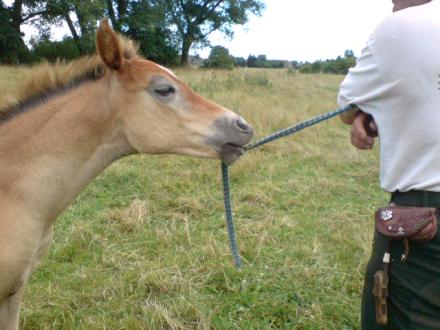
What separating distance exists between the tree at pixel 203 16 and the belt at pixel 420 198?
2607cm

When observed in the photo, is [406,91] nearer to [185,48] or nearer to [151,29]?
[151,29]

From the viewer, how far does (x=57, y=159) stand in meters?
1.96

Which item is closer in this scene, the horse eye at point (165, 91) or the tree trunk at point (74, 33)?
the horse eye at point (165, 91)

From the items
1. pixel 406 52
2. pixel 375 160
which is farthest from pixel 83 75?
pixel 375 160

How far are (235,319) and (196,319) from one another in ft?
0.85

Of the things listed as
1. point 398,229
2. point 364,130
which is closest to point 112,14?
point 364,130

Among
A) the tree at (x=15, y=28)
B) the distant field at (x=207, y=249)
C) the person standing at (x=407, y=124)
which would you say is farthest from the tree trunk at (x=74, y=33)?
the person standing at (x=407, y=124)

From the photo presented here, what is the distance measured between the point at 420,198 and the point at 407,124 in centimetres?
26

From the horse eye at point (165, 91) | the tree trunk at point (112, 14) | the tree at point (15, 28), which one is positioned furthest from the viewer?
the tree trunk at point (112, 14)

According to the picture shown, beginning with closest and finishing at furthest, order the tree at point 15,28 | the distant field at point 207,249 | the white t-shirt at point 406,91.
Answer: the white t-shirt at point 406,91, the distant field at point 207,249, the tree at point 15,28

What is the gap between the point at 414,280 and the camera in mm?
1482

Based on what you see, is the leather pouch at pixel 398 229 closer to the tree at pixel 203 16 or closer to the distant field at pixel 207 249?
the distant field at pixel 207 249

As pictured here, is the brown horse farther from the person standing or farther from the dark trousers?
the dark trousers

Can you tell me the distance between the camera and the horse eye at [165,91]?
2.07 m
